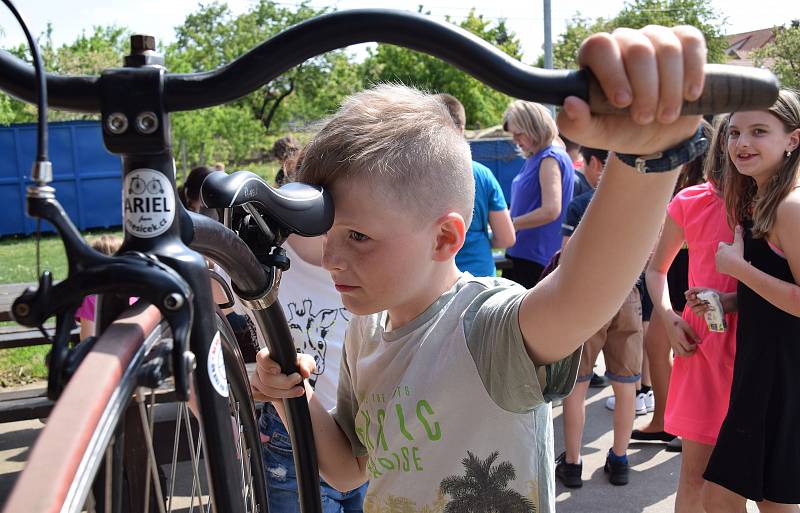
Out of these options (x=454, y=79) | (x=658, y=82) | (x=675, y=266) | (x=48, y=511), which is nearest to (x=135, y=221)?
(x=48, y=511)

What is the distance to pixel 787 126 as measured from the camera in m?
3.36

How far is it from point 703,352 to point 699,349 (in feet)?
0.10

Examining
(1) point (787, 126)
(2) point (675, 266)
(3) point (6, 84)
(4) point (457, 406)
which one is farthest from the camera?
(2) point (675, 266)

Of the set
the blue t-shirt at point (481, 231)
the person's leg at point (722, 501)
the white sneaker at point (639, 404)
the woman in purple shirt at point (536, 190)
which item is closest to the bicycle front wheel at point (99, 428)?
the person's leg at point (722, 501)

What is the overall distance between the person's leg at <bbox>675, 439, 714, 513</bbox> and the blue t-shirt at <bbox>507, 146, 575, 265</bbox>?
2.51 metres

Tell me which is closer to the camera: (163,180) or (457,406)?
(163,180)

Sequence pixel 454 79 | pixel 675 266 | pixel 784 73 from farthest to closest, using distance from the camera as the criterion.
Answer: pixel 454 79 → pixel 784 73 → pixel 675 266

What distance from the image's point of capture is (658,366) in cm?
570

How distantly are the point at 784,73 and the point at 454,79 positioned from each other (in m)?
12.6

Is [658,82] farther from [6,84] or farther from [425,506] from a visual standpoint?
[425,506]

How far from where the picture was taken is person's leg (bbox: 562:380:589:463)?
15.9ft

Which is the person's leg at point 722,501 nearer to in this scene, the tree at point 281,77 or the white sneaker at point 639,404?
the white sneaker at point 639,404

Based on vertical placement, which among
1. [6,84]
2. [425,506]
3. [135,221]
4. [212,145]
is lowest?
[212,145]

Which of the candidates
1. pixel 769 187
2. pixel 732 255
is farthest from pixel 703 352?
pixel 769 187
